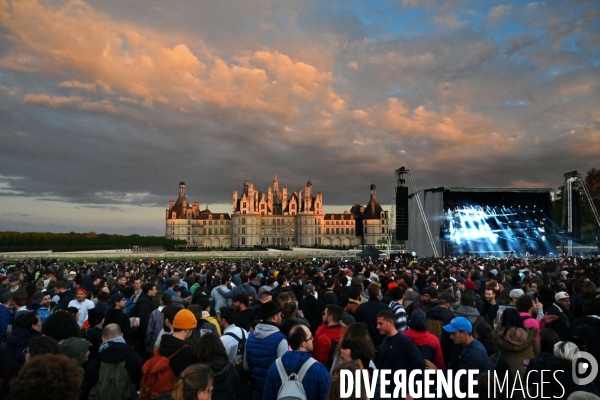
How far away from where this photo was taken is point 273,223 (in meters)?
130

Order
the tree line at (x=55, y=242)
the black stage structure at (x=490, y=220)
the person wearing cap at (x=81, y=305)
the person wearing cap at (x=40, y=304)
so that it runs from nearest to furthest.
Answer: the person wearing cap at (x=40, y=304) → the person wearing cap at (x=81, y=305) → the black stage structure at (x=490, y=220) → the tree line at (x=55, y=242)

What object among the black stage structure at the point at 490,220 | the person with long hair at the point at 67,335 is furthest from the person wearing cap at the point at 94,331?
the black stage structure at the point at 490,220

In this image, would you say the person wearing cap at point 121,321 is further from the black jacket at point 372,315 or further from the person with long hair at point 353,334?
the person with long hair at point 353,334

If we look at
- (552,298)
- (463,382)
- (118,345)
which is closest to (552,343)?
(463,382)

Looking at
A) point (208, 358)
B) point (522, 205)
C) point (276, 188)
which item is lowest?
point (208, 358)

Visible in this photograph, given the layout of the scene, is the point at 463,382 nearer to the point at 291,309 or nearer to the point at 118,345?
the point at 291,309

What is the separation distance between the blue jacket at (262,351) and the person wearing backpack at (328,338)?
594 millimetres

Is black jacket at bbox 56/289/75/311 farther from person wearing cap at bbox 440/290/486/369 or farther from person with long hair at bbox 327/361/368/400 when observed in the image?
person with long hair at bbox 327/361/368/400

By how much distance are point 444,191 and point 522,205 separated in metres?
7.56

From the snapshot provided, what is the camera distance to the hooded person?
507 centimetres

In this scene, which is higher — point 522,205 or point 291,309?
point 522,205

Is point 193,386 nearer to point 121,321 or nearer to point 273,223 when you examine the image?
point 121,321

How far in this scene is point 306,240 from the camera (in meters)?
128

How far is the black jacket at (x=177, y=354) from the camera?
4.52m
